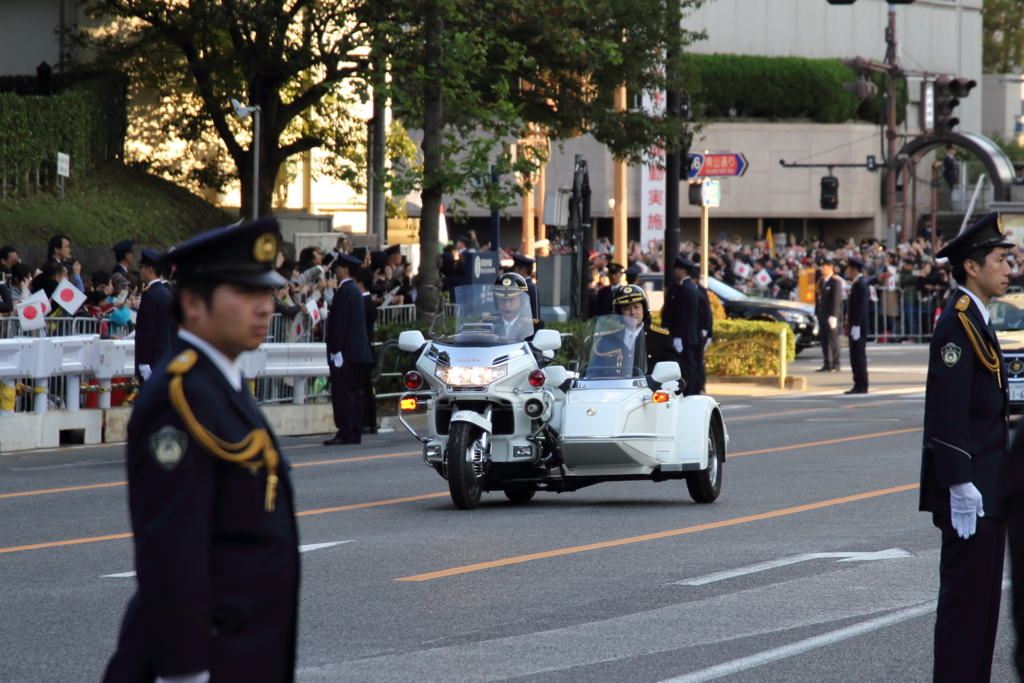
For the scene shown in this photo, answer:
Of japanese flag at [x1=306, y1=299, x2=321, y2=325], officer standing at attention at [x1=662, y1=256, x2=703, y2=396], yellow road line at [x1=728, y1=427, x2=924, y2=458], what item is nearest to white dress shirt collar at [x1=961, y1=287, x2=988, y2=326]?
yellow road line at [x1=728, y1=427, x2=924, y2=458]

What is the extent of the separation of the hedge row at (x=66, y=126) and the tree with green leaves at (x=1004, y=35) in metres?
68.8

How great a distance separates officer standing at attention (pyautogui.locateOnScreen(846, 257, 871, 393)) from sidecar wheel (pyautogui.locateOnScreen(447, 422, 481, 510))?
13.0 meters

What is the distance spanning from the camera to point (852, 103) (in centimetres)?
6450

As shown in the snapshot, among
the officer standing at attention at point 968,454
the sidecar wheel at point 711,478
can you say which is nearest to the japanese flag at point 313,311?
the sidecar wheel at point 711,478

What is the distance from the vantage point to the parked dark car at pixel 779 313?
32.3 metres

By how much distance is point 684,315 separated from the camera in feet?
66.4

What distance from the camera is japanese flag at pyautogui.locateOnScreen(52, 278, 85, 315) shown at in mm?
15930

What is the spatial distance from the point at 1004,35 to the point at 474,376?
85.5m

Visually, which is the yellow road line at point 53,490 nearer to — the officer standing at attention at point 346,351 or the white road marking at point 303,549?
the white road marking at point 303,549

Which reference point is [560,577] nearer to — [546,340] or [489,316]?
[546,340]

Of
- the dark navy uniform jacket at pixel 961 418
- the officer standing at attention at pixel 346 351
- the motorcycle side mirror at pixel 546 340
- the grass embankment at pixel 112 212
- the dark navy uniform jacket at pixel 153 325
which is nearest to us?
the dark navy uniform jacket at pixel 961 418

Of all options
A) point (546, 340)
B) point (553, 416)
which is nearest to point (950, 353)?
point (546, 340)

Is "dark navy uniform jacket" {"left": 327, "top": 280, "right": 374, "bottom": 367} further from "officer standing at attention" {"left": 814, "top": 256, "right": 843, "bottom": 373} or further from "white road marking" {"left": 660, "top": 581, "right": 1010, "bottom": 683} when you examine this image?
"officer standing at attention" {"left": 814, "top": 256, "right": 843, "bottom": 373}

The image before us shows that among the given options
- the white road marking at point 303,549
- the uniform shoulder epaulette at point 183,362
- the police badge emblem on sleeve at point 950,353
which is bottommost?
the white road marking at point 303,549
